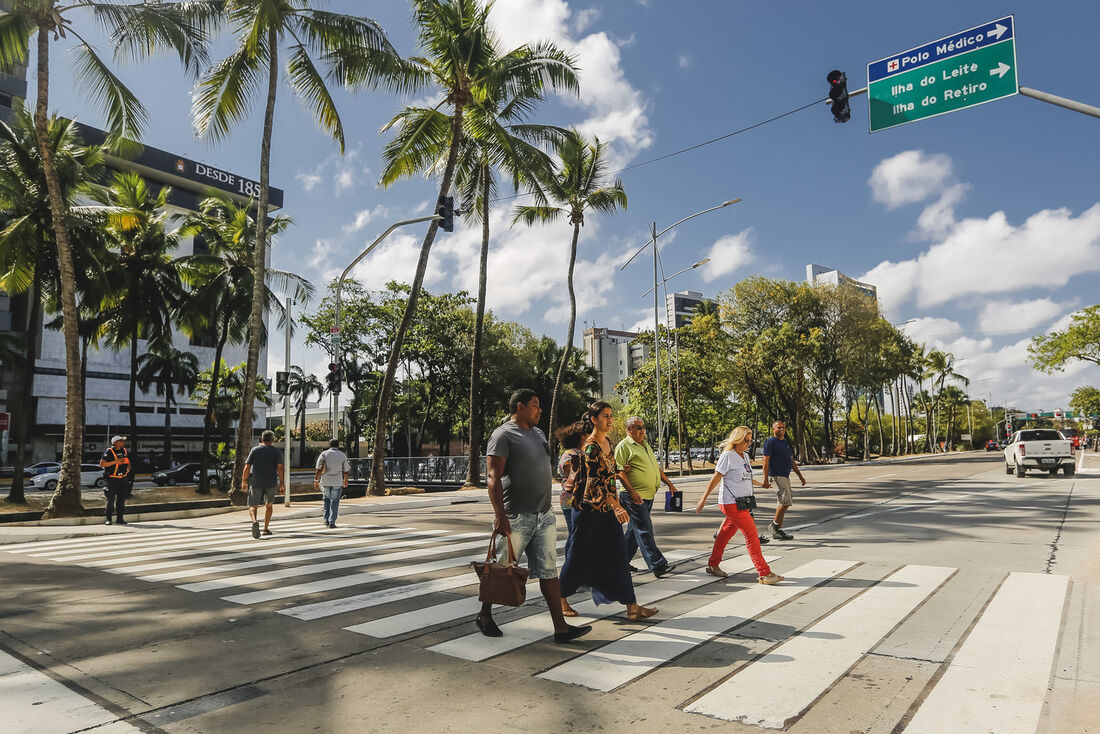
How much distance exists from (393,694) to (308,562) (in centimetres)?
544

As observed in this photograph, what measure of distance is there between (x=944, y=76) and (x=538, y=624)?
10.9m

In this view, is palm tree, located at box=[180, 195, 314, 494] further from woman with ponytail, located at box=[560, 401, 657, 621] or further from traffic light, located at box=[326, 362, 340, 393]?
woman with ponytail, located at box=[560, 401, 657, 621]

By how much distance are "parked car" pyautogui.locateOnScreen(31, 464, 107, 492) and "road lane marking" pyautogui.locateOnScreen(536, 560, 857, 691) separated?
37.5 metres

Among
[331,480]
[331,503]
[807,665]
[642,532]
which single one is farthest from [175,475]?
[807,665]

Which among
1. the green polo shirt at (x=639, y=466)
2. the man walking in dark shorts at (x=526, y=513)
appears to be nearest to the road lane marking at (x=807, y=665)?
the man walking in dark shorts at (x=526, y=513)

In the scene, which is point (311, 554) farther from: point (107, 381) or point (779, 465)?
point (107, 381)

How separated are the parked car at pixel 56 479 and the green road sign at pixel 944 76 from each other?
37.8 metres

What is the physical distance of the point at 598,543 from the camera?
5449 millimetres

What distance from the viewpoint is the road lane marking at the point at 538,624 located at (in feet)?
15.7

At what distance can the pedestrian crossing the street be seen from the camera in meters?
3.85

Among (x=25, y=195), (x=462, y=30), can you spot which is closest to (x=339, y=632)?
(x=462, y=30)

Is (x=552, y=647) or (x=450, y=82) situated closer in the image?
(x=552, y=647)

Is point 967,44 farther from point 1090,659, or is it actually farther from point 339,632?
point 339,632

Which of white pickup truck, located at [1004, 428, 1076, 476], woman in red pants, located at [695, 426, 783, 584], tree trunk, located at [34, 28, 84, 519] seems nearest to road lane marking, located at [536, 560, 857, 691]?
woman in red pants, located at [695, 426, 783, 584]
